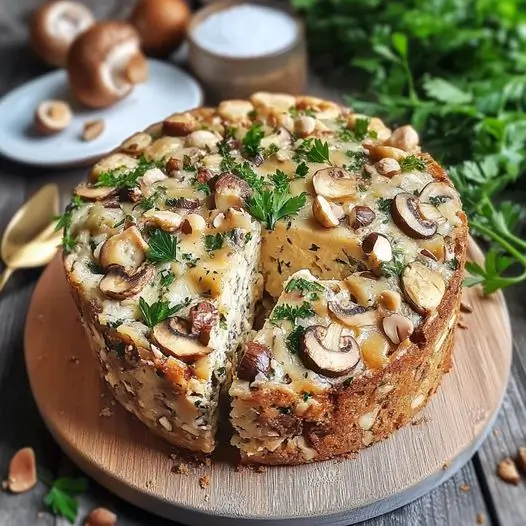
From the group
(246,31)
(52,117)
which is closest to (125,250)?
(52,117)

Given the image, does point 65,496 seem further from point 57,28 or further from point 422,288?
point 57,28

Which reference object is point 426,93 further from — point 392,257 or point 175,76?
point 392,257

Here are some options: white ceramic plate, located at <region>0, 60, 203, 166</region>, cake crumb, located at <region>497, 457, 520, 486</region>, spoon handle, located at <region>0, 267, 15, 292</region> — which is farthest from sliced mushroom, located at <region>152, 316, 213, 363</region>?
white ceramic plate, located at <region>0, 60, 203, 166</region>

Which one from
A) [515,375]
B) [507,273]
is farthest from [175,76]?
[515,375]

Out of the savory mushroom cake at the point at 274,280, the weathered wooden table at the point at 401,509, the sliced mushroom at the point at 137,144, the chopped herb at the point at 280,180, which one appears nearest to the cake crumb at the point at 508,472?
the weathered wooden table at the point at 401,509

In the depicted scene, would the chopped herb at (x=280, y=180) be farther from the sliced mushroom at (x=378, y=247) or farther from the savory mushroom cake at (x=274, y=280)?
the sliced mushroom at (x=378, y=247)

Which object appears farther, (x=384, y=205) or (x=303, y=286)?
(x=384, y=205)
